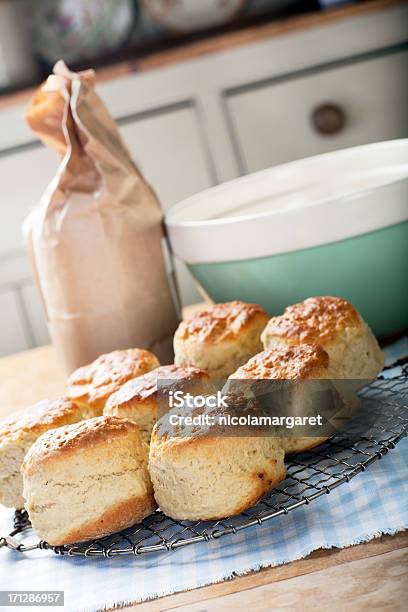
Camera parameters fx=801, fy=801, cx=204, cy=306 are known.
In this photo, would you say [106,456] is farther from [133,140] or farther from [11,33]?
[11,33]

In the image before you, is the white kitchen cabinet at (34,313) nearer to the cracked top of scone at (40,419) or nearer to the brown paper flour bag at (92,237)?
the brown paper flour bag at (92,237)

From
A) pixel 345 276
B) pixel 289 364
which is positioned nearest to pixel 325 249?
pixel 345 276

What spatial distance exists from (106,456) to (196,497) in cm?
10

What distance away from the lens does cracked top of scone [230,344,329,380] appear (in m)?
0.83

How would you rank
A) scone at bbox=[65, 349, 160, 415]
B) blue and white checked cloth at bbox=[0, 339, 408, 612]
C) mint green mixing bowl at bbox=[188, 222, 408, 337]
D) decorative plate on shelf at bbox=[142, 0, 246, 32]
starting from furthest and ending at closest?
decorative plate on shelf at bbox=[142, 0, 246, 32] < mint green mixing bowl at bbox=[188, 222, 408, 337] < scone at bbox=[65, 349, 160, 415] < blue and white checked cloth at bbox=[0, 339, 408, 612]

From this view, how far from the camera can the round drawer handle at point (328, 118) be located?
2.33 m

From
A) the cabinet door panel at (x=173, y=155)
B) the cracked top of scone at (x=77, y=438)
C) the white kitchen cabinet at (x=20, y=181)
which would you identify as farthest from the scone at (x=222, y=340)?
the white kitchen cabinet at (x=20, y=181)

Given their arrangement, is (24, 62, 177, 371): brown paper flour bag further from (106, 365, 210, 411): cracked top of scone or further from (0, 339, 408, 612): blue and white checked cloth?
(0, 339, 408, 612): blue and white checked cloth

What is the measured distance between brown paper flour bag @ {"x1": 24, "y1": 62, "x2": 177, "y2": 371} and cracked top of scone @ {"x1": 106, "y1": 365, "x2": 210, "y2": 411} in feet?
0.96

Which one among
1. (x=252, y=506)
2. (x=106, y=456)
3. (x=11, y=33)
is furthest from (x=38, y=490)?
(x=11, y=33)

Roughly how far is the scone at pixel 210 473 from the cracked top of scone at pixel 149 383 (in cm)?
12

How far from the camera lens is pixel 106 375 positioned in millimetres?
990

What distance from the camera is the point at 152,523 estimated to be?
79 cm

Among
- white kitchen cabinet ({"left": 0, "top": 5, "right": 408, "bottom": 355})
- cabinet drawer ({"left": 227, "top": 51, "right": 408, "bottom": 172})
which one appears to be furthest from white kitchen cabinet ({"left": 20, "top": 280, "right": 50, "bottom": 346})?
cabinet drawer ({"left": 227, "top": 51, "right": 408, "bottom": 172})
